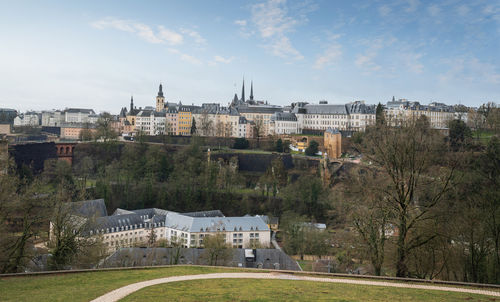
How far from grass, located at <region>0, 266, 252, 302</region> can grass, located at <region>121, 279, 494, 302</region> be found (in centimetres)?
164

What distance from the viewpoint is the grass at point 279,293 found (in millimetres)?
12078

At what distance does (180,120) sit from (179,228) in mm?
52304

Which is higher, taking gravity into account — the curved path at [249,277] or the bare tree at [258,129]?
the bare tree at [258,129]

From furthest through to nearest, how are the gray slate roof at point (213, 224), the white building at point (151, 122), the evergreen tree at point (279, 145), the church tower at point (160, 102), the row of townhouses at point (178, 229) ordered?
the church tower at point (160, 102) < the white building at point (151, 122) < the evergreen tree at point (279, 145) < the gray slate roof at point (213, 224) < the row of townhouses at point (178, 229)

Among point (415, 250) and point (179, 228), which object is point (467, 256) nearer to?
point (415, 250)

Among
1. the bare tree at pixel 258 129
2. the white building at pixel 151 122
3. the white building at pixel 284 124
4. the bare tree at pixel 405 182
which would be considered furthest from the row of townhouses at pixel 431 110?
the bare tree at pixel 405 182

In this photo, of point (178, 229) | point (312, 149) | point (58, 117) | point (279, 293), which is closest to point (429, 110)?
point (312, 149)

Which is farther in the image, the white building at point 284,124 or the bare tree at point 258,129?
the white building at point 284,124

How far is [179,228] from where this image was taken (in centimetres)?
4269

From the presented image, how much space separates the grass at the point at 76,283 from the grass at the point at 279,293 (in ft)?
5.37

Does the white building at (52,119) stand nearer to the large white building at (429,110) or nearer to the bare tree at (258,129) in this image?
the bare tree at (258,129)

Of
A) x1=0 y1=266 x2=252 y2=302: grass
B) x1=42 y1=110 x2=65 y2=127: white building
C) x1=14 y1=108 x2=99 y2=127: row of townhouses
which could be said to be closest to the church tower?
x1=14 y1=108 x2=99 y2=127: row of townhouses

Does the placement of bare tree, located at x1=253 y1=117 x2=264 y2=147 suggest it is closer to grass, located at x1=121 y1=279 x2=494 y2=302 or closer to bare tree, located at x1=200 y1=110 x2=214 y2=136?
bare tree, located at x1=200 y1=110 x2=214 y2=136

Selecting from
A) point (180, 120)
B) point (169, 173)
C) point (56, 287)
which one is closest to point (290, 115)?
point (180, 120)
